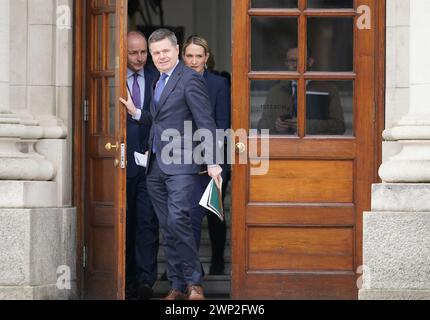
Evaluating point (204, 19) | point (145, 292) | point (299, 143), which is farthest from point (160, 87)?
point (204, 19)

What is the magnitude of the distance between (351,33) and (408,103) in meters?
0.81

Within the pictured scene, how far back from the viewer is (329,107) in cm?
1280

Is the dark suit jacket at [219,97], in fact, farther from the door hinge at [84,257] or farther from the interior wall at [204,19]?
the interior wall at [204,19]

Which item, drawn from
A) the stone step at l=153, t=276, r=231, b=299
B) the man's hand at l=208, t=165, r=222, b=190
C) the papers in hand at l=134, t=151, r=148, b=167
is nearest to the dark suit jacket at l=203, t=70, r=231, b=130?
the papers in hand at l=134, t=151, r=148, b=167

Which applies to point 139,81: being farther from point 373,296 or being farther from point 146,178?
point 373,296

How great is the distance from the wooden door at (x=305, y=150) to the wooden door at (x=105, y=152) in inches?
39.4

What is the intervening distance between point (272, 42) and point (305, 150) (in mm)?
962

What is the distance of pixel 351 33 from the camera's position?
1279 centimetres

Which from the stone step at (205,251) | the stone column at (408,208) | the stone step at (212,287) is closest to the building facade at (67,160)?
the stone column at (408,208)

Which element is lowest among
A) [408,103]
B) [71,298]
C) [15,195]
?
[71,298]

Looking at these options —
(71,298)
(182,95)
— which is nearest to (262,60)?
(182,95)

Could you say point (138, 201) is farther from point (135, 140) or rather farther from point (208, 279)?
point (208, 279)

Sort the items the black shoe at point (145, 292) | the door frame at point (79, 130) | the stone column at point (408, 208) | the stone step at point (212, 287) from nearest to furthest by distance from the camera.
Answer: the stone column at point (408, 208) < the door frame at point (79, 130) < the black shoe at point (145, 292) < the stone step at point (212, 287)

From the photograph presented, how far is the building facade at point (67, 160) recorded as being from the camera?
11.9m
